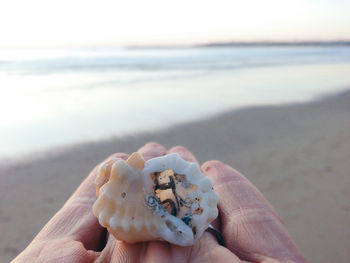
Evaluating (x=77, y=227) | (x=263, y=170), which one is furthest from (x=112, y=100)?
(x=77, y=227)

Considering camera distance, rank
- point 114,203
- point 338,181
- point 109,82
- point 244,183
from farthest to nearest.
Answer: point 109,82 < point 338,181 < point 244,183 < point 114,203

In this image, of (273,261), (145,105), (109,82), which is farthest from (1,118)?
(273,261)

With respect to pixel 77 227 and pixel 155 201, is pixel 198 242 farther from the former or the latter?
pixel 77 227

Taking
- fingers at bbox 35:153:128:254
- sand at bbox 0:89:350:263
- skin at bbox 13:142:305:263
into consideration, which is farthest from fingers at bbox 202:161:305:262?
sand at bbox 0:89:350:263

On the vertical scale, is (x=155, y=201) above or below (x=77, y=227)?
above

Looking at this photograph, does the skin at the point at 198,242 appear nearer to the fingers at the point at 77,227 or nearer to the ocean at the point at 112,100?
the fingers at the point at 77,227

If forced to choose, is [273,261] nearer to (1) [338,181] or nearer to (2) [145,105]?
(1) [338,181]
